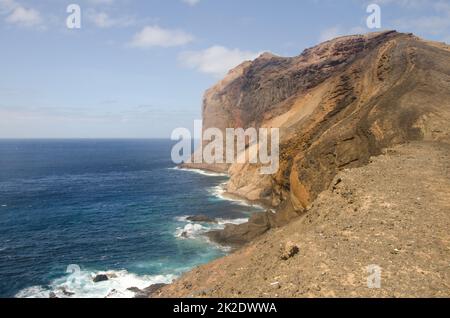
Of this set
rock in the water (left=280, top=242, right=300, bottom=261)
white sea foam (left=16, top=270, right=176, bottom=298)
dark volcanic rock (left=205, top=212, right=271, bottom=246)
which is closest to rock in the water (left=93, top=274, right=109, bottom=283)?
white sea foam (left=16, top=270, right=176, bottom=298)

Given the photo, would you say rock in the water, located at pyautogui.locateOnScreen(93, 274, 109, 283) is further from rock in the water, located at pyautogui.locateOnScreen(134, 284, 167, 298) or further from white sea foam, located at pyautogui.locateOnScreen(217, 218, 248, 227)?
white sea foam, located at pyautogui.locateOnScreen(217, 218, 248, 227)

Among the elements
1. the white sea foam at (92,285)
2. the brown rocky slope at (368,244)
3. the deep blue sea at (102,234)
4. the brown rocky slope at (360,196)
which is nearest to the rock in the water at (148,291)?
the white sea foam at (92,285)

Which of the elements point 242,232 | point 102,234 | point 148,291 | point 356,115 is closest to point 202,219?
point 242,232

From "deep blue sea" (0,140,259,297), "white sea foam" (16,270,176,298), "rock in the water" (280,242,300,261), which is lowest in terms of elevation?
"white sea foam" (16,270,176,298)

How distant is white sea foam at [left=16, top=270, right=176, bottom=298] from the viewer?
28734 mm

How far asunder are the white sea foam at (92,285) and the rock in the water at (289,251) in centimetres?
1783

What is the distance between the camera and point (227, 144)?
98.0 metres

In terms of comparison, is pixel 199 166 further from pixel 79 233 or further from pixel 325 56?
pixel 79 233

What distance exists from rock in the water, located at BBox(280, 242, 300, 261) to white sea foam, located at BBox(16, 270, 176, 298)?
17833 millimetres

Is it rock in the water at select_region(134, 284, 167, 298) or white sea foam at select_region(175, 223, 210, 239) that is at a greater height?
white sea foam at select_region(175, 223, 210, 239)

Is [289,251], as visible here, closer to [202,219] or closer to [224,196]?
[202,219]

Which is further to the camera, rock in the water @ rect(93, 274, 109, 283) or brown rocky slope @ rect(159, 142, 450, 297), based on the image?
rock in the water @ rect(93, 274, 109, 283)

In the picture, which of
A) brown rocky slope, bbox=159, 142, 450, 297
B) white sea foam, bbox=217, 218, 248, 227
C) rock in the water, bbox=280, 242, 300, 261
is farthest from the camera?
white sea foam, bbox=217, 218, 248, 227

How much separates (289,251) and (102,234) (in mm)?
34749
